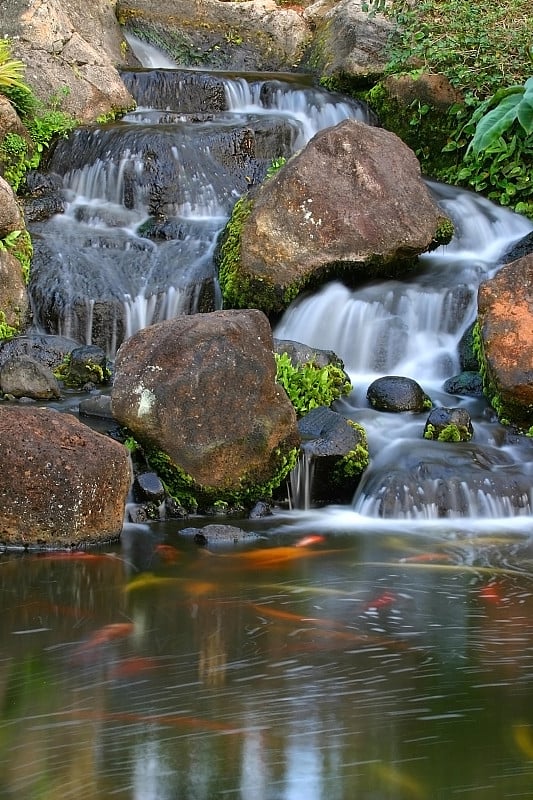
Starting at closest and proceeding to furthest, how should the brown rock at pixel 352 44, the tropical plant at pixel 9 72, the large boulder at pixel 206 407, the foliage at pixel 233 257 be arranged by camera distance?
the large boulder at pixel 206 407, the foliage at pixel 233 257, the tropical plant at pixel 9 72, the brown rock at pixel 352 44

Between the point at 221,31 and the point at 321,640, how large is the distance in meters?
15.2

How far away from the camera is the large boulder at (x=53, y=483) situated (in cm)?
620

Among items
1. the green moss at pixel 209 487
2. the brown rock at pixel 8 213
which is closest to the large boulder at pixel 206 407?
the green moss at pixel 209 487

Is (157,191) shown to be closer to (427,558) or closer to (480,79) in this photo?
(480,79)

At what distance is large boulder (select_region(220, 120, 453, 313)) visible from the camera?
1009cm

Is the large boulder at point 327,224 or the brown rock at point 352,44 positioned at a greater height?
the brown rock at point 352,44

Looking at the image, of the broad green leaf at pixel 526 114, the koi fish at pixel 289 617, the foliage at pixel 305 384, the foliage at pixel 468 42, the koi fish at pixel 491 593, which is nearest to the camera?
the koi fish at pixel 289 617

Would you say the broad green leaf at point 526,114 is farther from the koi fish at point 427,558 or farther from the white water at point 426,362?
the koi fish at point 427,558

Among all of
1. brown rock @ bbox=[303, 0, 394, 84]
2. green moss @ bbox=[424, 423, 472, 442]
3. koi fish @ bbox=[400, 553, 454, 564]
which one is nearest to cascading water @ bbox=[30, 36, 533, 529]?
green moss @ bbox=[424, 423, 472, 442]

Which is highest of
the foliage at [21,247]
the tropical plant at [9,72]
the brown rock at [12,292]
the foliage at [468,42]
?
the foliage at [468,42]

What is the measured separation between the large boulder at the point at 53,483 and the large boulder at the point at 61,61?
868 cm

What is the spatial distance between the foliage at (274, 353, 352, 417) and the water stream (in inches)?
10.4

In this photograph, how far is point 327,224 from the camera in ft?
33.3

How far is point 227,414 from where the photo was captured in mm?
7195
